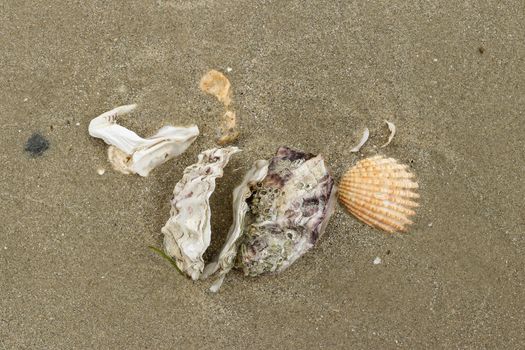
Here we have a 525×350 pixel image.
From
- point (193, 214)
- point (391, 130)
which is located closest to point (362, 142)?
point (391, 130)

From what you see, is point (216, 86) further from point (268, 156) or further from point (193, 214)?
point (193, 214)

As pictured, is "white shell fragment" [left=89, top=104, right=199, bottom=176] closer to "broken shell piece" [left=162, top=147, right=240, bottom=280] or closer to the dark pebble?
"broken shell piece" [left=162, top=147, right=240, bottom=280]

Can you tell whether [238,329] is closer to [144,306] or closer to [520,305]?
[144,306]

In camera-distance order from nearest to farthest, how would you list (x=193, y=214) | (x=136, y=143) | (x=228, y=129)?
1. (x=193, y=214)
2. (x=136, y=143)
3. (x=228, y=129)

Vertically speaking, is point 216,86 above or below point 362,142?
above

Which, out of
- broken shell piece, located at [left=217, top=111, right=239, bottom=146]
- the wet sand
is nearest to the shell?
the wet sand

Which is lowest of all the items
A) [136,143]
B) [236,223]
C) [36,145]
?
[236,223]

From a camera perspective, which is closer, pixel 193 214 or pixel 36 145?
pixel 193 214
